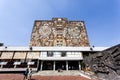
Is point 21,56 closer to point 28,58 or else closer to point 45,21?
point 28,58

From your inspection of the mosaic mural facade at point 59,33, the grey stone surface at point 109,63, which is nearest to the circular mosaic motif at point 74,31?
the mosaic mural facade at point 59,33

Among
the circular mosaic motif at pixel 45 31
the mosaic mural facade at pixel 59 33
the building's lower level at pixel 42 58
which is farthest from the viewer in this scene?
the circular mosaic motif at pixel 45 31

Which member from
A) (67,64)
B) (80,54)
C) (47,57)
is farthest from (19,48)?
(80,54)

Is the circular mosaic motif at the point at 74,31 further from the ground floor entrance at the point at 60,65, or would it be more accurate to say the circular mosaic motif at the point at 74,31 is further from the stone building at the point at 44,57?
the ground floor entrance at the point at 60,65

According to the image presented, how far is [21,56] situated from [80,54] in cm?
1064

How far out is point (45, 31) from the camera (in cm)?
3058

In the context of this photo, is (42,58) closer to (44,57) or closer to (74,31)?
(44,57)

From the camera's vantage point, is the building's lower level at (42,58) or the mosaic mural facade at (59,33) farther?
the mosaic mural facade at (59,33)

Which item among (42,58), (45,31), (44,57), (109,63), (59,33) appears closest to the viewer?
(109,63)

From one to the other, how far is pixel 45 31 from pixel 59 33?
12.6 feet

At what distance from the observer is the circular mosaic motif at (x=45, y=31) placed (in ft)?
98.7

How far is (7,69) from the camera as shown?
18.0 metres

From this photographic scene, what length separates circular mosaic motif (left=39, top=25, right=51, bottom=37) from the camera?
30.1 m

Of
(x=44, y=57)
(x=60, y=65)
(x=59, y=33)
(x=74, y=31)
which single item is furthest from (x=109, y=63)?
(x=59, y=33)
